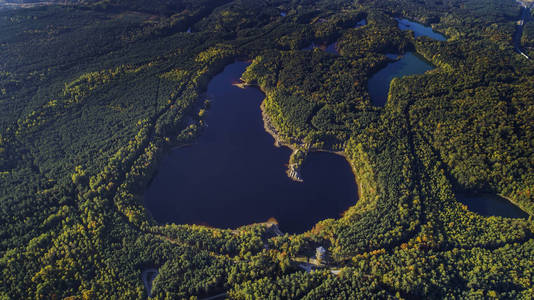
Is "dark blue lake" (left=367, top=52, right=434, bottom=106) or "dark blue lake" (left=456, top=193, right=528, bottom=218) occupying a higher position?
"dark blue lake" (left=367, top=52, right=434, bottom=106)

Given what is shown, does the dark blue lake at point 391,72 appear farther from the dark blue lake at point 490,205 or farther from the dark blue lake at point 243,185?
the dark blue lake at point 490,205

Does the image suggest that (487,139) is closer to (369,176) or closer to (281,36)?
(369,176)

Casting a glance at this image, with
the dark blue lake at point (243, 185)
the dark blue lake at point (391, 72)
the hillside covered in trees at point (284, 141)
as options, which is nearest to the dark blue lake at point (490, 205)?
the hillside covered in trees at point (284, 141)

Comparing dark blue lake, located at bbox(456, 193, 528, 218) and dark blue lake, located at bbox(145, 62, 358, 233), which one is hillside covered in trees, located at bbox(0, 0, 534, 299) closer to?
dark blue lake, located at bbox(456, 193, 528, 218)

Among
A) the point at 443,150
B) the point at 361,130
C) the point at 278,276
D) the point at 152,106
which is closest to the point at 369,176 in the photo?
the point at 361,130

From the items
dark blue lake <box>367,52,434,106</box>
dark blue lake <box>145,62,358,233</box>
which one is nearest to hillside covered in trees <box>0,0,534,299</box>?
dark blue lake <box>145,62,358,233</box>
